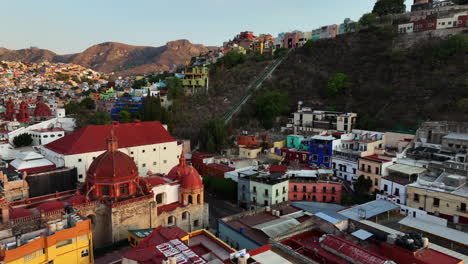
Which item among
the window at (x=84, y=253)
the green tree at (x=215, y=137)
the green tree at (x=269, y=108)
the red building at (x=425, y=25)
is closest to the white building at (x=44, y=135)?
the green tree at (x=215, y=137)

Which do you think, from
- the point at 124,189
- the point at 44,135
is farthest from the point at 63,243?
the point at 44,135

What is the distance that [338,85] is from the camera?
63.2 metres

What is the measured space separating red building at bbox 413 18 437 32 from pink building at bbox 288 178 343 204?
169 ft

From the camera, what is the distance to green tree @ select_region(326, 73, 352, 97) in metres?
63.0

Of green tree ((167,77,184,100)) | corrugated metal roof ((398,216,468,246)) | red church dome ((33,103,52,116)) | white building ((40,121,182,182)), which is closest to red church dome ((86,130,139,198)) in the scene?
white building ((40,121,182,182))

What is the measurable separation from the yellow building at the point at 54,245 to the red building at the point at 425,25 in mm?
74526

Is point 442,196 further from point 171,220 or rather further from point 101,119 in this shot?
point 101,119

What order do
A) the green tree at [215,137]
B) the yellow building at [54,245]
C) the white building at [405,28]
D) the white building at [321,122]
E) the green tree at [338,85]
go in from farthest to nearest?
the white building at [405,28]
the green tree at [338,85]
the green tree at [215,137]
the white building at [321,122]
the yellow building at [54,245]

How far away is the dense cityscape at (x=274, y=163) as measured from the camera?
19141mm

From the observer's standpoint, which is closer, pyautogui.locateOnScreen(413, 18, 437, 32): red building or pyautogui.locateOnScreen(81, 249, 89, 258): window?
pyautogui.locateOnScreen(81, 249, 89, 258): window

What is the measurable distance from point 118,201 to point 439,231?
72.8ft

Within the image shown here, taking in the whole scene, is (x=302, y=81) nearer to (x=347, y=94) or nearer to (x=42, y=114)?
(x=347, y=94)

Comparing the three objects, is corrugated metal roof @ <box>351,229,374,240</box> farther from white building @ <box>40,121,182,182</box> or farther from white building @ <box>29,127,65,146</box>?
white building @ <box>29,127,65,146</box>

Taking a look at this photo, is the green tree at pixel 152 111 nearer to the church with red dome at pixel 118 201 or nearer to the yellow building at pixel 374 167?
the church with red dome at pixel 118 201
